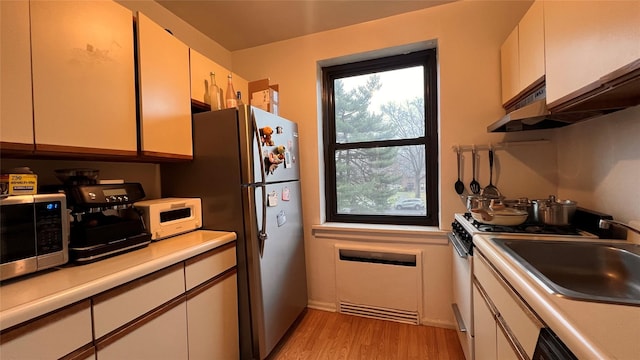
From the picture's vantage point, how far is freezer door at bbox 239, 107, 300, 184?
1.60 m

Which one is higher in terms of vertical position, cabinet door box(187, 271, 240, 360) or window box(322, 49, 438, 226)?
window box(322, 49, 438, 226)

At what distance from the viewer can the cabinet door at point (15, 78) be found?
90 centimetres

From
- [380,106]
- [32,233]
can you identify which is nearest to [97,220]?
[32,233]

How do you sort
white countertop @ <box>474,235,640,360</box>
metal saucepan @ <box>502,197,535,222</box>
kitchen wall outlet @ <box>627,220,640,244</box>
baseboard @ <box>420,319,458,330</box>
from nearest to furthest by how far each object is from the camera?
white countertop @ <box>474,235,640,360</box> → kitchen wall outlet @ <box>627,220,640,244</box> → metal saucepan @ <box>502,197,535,222</box> → baseboard @ <box>420,319,458,330</box>

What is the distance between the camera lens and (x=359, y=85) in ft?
7.89

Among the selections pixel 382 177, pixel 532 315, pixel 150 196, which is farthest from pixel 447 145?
pixel 150 196

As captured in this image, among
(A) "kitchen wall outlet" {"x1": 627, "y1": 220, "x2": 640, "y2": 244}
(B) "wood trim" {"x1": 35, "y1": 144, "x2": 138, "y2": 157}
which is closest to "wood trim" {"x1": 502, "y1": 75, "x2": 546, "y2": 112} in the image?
(A) "kitchen wall outlet" {"x1": 627, "y1": 220, "x2": 640, "y2": 244}

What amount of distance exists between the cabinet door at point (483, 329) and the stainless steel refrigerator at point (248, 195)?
3.97 feet

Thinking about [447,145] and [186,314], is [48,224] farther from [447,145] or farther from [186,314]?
[447,145]

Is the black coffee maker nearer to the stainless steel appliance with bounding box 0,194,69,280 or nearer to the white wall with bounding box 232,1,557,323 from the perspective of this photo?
the stainless steel appliance with bounding box 0,194,69,280

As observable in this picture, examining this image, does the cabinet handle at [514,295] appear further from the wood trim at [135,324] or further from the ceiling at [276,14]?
the ceiling at [276,14]

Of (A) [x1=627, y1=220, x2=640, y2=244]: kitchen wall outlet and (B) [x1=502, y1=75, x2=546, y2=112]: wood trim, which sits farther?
(B) [x1=502, y1=75, x2=546, y2=112]: wood trim

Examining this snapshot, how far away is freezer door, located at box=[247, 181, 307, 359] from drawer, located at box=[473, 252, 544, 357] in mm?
1229

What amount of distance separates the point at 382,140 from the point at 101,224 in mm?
2040
